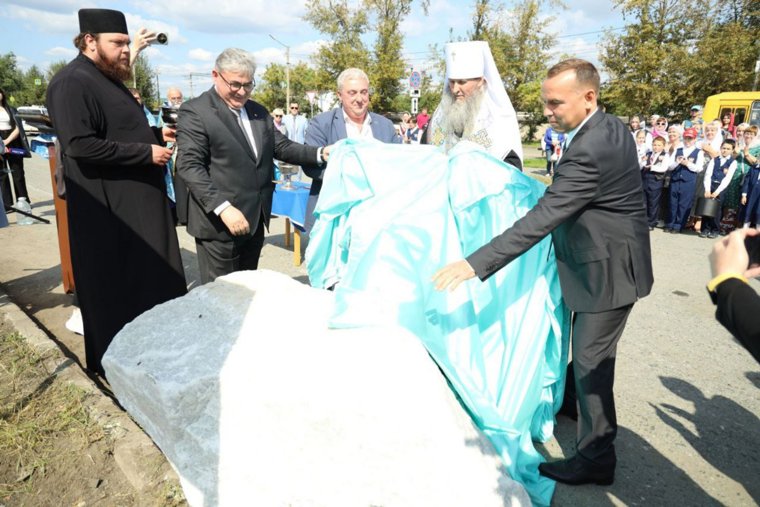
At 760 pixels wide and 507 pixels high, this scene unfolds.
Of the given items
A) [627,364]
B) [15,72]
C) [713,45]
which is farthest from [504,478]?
[15,72]

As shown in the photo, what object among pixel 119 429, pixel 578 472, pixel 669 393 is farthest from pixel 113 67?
pixel 669 393

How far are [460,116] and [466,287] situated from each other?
126cm

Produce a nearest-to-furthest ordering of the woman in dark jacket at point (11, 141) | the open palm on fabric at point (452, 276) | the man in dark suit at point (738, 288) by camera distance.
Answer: the man in dark suit at point (738, 288) → the open palm on fabric at point (452, 276) → the woman in dark jacket at point (11, 141)

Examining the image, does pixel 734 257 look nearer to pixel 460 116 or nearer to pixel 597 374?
pixel 597 374

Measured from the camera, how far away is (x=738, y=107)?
49.6 feet

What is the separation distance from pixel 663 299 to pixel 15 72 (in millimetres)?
64899

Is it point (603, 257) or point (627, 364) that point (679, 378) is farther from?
point (603, 257)

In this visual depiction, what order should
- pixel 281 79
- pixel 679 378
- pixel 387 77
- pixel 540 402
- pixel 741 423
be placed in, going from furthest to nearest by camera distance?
pixel 281 79 → pixel 387 77 → pixel 679 378 → pixel 741 423 → pixel 540 402

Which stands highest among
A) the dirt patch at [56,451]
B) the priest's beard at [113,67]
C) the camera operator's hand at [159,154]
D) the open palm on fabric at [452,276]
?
the priest's beard at [113,67]

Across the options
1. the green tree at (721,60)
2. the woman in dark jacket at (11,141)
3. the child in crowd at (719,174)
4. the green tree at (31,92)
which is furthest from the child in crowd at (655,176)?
the green tree at (31,92)

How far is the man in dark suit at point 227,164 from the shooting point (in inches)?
117

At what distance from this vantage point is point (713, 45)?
18.4 m

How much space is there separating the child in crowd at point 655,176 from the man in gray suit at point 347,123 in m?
7.00

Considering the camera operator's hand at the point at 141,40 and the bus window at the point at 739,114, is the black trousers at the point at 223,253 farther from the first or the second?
the bus window at the point at 739,114
